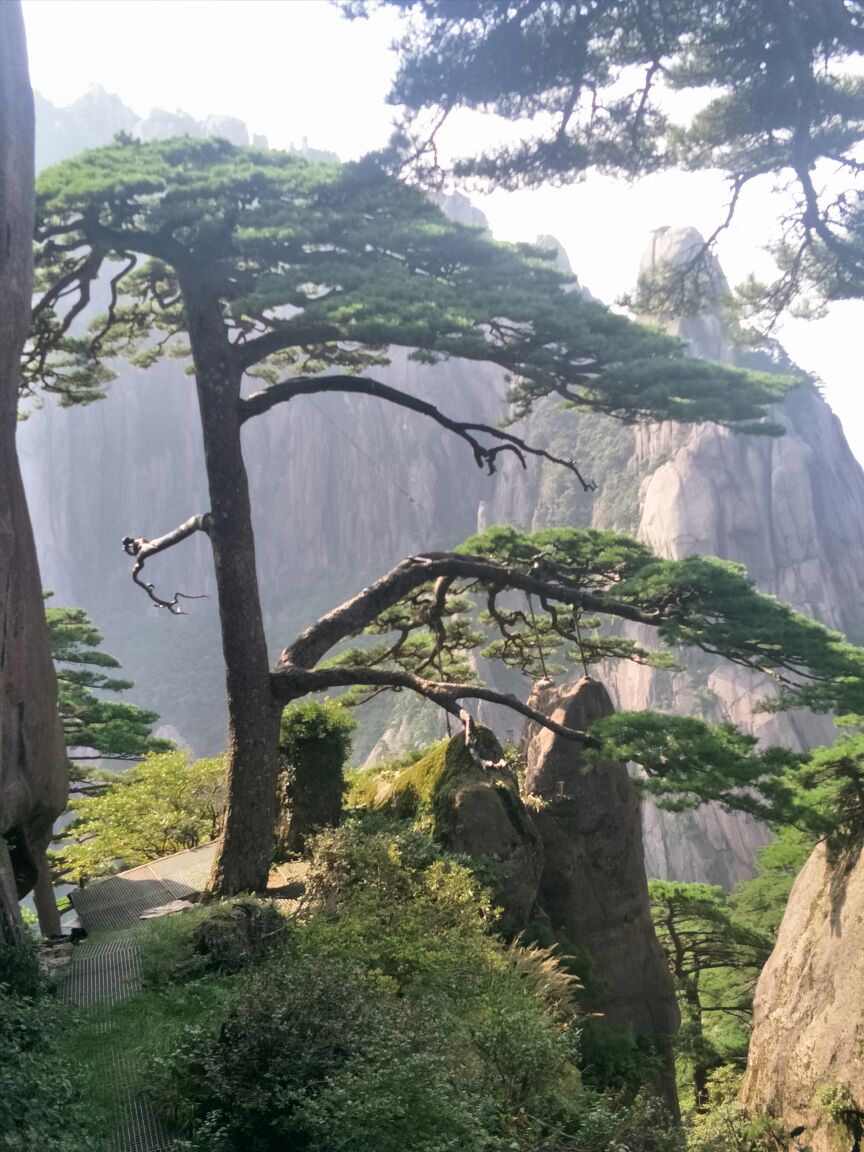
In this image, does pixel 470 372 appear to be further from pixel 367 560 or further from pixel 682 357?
pixel 682 357

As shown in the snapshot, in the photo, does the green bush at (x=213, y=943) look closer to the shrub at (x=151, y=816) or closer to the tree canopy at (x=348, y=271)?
the tree canopy at (x=348, y=271)

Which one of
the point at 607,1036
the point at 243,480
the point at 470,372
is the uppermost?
the point at 470,372

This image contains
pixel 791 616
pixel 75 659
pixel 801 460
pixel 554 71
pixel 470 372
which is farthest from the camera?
pixel 470 372

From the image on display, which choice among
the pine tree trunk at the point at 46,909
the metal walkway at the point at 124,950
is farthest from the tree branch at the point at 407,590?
the pine tree trunk at the point at 46,909

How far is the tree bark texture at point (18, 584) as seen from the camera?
24.0 ft

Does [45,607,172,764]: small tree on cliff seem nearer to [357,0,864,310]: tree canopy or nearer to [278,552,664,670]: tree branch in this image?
[278,552,664,670]: tree branch

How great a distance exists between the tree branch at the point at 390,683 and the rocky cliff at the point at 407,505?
19.2m

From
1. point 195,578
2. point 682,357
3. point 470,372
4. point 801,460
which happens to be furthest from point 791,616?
point 195,578

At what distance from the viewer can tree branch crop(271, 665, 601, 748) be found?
949 centimetres

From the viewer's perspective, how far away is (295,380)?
33.7 ft

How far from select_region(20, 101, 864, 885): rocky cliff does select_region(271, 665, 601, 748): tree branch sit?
19.2 m

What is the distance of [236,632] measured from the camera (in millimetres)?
9812

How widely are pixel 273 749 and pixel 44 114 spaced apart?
82.0 m

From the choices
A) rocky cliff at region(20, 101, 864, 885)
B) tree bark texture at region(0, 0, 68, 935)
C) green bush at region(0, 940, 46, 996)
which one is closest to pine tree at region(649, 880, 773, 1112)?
tree bark texture at region(0, 0, 68, 935)
